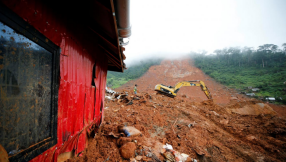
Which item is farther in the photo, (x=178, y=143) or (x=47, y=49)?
(x=178, y=143)

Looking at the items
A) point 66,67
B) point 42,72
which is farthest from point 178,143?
point 42,72

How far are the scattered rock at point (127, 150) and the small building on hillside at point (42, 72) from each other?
105cm

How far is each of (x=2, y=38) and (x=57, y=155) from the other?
151cm

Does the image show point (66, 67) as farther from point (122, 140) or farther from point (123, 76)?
point (123, 76)

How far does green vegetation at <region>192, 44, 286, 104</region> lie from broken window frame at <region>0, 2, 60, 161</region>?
26627 mm

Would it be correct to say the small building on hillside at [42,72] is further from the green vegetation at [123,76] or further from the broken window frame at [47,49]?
the green vegetation at [123,76]

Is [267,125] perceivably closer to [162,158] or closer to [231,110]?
[231,110]

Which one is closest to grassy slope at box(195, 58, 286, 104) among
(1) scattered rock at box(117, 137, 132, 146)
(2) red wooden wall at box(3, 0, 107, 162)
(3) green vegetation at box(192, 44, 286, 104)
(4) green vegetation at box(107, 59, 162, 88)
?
(3) green vegetation at box(192, 44, 286, 104)

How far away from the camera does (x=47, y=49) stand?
131 centimetres

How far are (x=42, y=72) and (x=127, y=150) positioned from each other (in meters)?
2.35

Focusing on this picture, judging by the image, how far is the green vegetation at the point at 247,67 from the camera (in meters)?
23.6

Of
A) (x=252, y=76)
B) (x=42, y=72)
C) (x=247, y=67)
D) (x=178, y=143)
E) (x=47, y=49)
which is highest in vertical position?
(x=247, y=67)

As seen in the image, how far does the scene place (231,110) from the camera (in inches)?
362

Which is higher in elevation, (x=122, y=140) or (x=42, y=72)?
(x=42, y=72)
